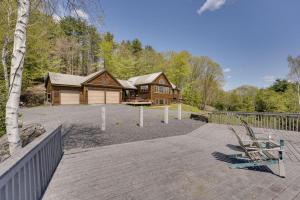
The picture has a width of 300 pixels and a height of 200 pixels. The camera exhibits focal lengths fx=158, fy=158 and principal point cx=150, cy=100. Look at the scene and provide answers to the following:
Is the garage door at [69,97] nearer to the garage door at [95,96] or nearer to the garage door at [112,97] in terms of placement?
the garage door at [95,96]

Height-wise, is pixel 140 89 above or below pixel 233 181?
above

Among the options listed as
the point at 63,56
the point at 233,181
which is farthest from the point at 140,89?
the point at 233,181

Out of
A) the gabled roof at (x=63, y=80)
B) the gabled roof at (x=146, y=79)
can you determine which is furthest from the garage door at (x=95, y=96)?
the gabled roof at (x=146, y=79)

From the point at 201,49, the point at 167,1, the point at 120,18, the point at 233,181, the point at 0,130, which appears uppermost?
the point at 201,49

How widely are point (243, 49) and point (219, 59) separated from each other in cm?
833

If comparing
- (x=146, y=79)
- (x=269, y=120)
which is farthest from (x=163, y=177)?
(x=146, y=79)

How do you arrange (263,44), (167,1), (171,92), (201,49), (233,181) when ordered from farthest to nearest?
(201,49)
(171,92)
(263,44)
(167,1)
(233,181)

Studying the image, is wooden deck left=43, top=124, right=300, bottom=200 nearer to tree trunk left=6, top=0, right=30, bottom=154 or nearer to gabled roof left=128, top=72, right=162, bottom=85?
tree trunk left=6, top=0, right=30, bottom=154

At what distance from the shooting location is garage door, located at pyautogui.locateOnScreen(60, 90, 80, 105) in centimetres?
2229

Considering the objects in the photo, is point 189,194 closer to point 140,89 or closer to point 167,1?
point 167,1

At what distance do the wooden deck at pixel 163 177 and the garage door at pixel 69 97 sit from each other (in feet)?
65.7

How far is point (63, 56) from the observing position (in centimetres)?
3238

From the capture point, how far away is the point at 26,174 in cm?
196

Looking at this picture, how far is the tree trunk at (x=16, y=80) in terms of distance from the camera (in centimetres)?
289
